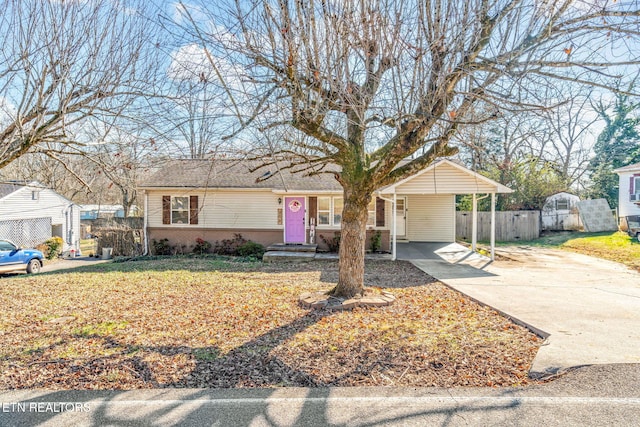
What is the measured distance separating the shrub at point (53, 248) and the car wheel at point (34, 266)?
5956 mm

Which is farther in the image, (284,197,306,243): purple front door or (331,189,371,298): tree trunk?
(284,197,306,243): purple front door

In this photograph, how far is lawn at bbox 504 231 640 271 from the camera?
14.0 m

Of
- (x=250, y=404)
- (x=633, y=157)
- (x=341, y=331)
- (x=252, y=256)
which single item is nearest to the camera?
(x=250, y=404)

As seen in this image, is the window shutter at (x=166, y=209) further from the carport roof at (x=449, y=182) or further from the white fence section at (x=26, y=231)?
the carport roof at (x=449, y=182)

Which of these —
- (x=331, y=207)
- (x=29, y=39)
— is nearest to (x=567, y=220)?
(x=331, y=207)

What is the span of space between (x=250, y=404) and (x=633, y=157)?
34.0m

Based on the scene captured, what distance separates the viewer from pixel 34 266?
14.4m

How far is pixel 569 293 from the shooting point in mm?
8125

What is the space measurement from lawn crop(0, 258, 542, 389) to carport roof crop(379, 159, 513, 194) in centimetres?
514

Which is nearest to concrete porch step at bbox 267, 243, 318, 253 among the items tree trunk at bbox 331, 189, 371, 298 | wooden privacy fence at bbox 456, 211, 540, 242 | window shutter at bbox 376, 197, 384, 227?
window shutter at bbox 376, 197, 384, 227

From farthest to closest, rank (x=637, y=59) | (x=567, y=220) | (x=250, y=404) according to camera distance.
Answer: (x=567, y=220) → (x=637, y=59) → (x=250, y=404)

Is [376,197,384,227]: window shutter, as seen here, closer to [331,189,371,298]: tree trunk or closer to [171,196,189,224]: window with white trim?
[171,196,189,224]: window with white trim

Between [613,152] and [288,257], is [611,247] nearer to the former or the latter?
[288,257]

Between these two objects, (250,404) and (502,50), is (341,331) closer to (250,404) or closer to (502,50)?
(250,404)
